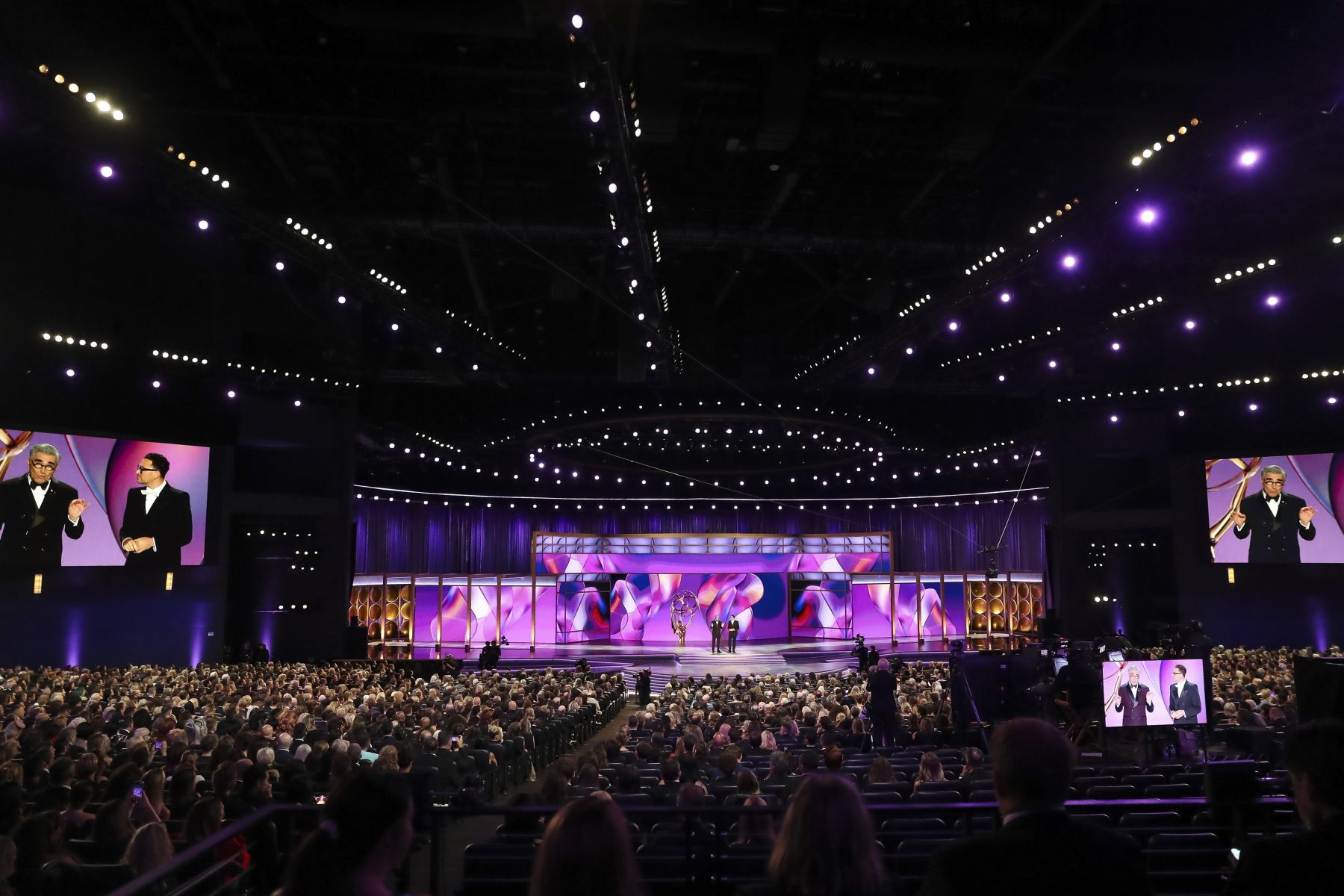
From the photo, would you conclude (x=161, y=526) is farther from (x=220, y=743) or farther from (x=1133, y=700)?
(x=1133, y=700)

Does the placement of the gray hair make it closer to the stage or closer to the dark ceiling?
the dark ceiling

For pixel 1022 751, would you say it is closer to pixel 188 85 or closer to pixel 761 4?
pixel 761 4

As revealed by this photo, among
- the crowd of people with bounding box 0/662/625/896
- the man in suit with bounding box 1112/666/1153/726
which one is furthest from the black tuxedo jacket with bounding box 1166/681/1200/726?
the crowd of people with bounding box 0/662/625/896

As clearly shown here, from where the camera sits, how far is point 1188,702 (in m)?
10.6

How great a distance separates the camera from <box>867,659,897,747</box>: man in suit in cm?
1305

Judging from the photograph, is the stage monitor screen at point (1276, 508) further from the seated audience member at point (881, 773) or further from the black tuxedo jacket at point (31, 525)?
the black tuxedo jacket at point (31, 525)

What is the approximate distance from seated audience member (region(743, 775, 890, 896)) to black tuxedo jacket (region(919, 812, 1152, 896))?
320mm

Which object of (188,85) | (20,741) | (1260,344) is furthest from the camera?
(1260,344)

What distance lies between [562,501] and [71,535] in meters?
24.5

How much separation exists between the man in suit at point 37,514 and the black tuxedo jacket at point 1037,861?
24945 mm

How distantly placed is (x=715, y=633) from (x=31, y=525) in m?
22.6

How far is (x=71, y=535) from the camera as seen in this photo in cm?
2239

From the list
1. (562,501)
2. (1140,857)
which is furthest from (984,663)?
(562,501)

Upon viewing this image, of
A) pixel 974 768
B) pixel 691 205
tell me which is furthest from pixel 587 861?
pixel 691 205
